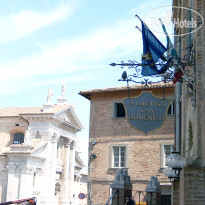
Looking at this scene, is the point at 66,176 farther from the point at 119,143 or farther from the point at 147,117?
the point at 147,117

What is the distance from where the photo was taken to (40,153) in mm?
41906

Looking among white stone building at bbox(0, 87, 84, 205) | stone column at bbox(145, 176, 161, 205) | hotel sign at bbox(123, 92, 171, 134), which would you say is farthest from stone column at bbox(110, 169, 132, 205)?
white stone building at bbox(0, 87, 84, 205)

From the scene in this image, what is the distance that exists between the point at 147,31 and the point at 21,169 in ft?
104

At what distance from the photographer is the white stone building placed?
3884cm

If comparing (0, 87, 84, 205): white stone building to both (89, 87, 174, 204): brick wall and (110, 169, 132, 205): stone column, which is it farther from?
(110, 169, 132, 205): stone column

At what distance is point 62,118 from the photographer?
46031mm

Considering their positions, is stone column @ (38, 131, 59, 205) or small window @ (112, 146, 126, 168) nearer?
small window @ (112, 146, 126, 168)

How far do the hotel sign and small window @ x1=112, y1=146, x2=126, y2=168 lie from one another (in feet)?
54.2

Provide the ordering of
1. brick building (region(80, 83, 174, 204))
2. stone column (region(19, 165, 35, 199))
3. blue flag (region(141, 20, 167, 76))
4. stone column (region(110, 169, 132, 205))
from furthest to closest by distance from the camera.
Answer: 1. stone column (region(19, 165, 35, 199))
2. brick building (region(80, 83, 174, 204))
3. stone column (region(110, 169, 132, 205))
4. blue flag (region(141, 20, 167, 76))

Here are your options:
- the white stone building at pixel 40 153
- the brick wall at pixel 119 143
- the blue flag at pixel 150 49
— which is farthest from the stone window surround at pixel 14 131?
the blue flag at pixel 150 49

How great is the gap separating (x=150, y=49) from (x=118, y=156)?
1964 cm

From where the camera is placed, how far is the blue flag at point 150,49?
8.64 m

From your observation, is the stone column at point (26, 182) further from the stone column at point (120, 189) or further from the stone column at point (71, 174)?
the stone column at point (120, 189)

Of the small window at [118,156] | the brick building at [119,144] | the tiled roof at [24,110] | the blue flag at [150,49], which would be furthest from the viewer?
the tiled roof at [24,110]
